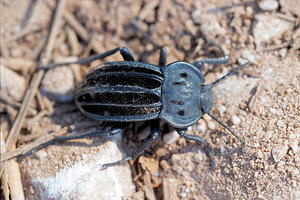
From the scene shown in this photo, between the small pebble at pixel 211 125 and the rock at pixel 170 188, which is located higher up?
the small pebble at pixel 211 125

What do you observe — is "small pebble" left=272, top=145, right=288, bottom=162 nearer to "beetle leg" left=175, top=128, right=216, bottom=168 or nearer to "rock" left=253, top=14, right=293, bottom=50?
"beetle leg" left=175, top=128, right=216, bottom=168

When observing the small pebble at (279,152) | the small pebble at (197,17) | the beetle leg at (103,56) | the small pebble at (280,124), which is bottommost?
the small pebble at (279,152)

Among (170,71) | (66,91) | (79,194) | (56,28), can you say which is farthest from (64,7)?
(79,194)

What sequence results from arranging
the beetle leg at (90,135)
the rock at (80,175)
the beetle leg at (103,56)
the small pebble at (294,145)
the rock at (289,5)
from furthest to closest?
the rock at (289,5) → the beetle leg at (103,56) → the beetle leg at (90,135) → the rock at (80,175) → the small pebble at (294,145)

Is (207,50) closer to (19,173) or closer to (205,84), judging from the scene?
(205,84)

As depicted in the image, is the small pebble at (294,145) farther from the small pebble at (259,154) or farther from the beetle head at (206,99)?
the beetle head at (206,99)

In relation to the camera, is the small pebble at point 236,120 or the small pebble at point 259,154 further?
the small pebble at point 236,120

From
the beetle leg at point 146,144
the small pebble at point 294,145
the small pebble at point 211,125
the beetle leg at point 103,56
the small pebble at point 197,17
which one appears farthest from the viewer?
the small pebble at point 197,17

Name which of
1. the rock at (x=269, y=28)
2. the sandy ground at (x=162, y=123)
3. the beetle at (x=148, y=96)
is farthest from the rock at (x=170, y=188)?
the rock at (x=269, y=28)
